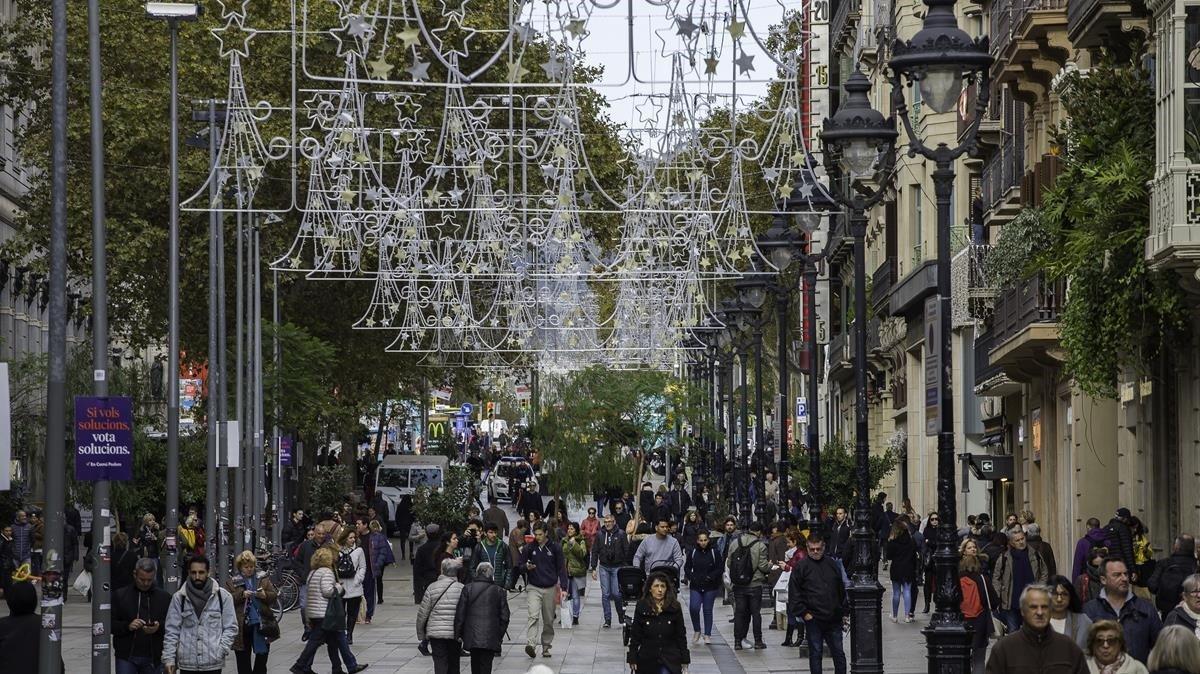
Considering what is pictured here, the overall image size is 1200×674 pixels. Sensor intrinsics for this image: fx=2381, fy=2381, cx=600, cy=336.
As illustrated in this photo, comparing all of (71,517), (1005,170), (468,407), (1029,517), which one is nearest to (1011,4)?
(1005,170)

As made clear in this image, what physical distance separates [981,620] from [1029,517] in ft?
24.8

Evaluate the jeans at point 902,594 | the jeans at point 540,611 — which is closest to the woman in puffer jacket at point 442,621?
the jeans at point 540,611

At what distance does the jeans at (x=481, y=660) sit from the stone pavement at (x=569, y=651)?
4136 millimetres

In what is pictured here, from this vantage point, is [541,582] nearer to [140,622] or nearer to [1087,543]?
[1087,543]

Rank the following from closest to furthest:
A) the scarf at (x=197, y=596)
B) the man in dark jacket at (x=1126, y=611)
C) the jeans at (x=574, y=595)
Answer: the man in dark jacket at (x=1126, y=611) → the scarf at (x=197, y=596) → the jeans at (x=574, y=595)

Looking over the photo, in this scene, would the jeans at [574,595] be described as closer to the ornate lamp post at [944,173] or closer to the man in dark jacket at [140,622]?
the ornate lamp post at [944,173]

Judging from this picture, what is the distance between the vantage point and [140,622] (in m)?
17.9

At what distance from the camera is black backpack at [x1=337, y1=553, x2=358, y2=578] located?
27062 millimetres

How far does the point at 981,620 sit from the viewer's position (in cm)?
2189

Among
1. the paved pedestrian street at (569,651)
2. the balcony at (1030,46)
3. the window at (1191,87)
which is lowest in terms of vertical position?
the paved pedestrian street at (569,651)

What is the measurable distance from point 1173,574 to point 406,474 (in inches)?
1892

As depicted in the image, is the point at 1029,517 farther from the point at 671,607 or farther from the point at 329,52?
the point at 329,52

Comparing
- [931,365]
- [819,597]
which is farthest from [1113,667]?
[931,365]

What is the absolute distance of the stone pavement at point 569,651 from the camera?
26.3 m
